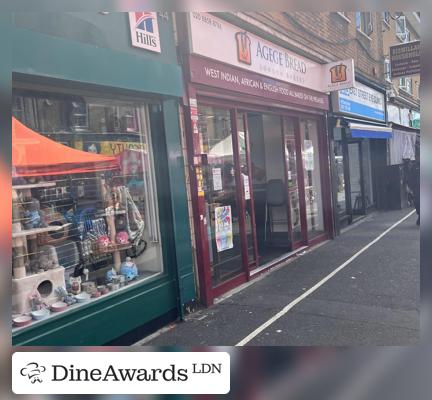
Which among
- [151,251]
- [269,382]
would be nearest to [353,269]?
[151,251]

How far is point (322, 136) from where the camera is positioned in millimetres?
8078

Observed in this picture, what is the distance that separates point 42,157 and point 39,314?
3.54ft

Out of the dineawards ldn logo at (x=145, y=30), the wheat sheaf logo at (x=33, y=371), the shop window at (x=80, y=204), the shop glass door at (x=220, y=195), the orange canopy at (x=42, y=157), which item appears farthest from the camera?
the shop glass door at (x=220, y=195)

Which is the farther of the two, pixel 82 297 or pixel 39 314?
pixel 82 297

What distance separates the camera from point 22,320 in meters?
2.90

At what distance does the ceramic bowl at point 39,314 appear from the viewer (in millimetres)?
2971

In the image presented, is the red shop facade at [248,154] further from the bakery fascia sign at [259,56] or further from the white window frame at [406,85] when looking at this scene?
the white window frame at [406,85]

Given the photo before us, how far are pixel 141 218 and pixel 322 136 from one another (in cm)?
497

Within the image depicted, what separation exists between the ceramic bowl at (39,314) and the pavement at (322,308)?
973 mm

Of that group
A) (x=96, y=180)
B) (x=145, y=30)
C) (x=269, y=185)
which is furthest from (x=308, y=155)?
(x=96, y=180)

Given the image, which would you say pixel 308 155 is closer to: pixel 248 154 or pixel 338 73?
pixel 338 73

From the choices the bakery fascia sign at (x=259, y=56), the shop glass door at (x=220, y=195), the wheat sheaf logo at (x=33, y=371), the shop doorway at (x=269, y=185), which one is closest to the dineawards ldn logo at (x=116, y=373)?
the wheat sheaf logo at (x=33, y=371)

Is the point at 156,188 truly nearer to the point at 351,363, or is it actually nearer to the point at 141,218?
the point at 141,218

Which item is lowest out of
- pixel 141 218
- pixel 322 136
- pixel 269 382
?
pixel 269 382
